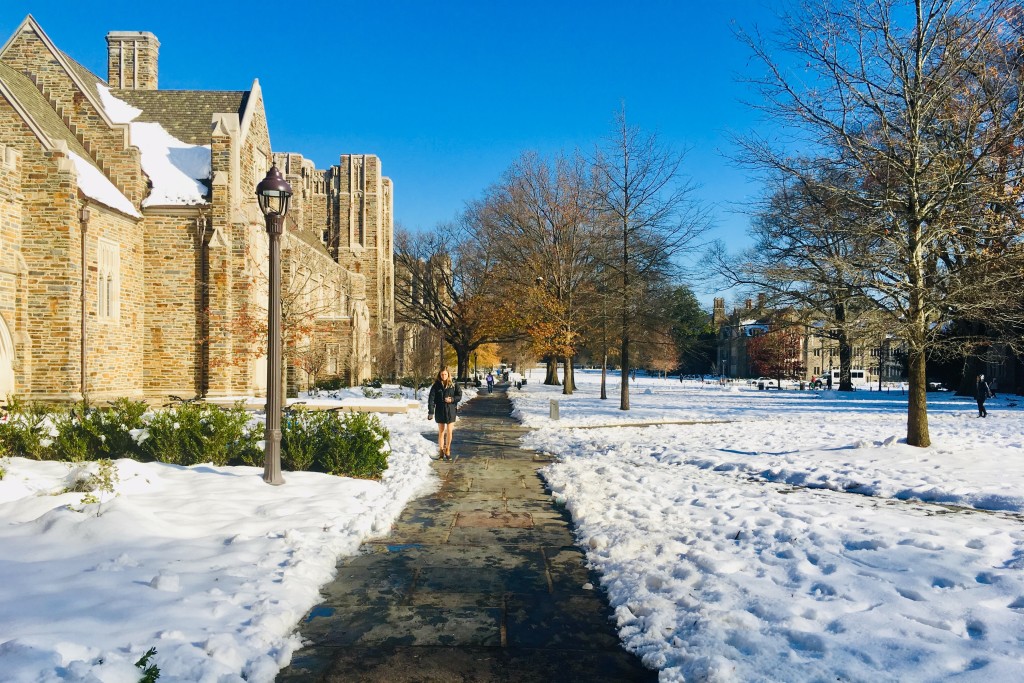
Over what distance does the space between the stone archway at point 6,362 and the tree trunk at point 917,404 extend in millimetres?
21272

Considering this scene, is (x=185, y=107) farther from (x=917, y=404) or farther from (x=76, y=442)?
(x=917, y=404)

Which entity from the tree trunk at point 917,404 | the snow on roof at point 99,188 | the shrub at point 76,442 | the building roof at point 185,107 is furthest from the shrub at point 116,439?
the building roof at point 185,107

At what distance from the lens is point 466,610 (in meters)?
4.69

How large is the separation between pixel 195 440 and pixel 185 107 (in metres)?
21.9

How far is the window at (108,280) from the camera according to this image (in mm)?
19828

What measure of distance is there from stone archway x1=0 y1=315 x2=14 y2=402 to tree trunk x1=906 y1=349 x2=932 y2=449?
69.8 ft

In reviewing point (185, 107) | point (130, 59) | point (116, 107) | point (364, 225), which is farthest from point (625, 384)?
point (364, 225)

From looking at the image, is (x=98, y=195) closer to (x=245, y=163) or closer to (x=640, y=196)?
(x=245, y=163)

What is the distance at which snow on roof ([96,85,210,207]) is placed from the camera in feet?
73.3

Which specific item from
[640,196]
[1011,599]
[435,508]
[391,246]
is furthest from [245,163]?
[391,246]

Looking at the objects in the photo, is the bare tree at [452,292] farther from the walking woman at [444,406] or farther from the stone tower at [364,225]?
the walking woman at [444,406]

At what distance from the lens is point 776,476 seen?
1002 centimetres

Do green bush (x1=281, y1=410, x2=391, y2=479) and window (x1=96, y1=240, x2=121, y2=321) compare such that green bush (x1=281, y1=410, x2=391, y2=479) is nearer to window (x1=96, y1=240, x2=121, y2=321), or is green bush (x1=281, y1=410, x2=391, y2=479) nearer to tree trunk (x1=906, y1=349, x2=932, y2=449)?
tree trunk (x1=906, y1=349, x2=932, y2=449)

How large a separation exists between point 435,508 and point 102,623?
14.4ft
